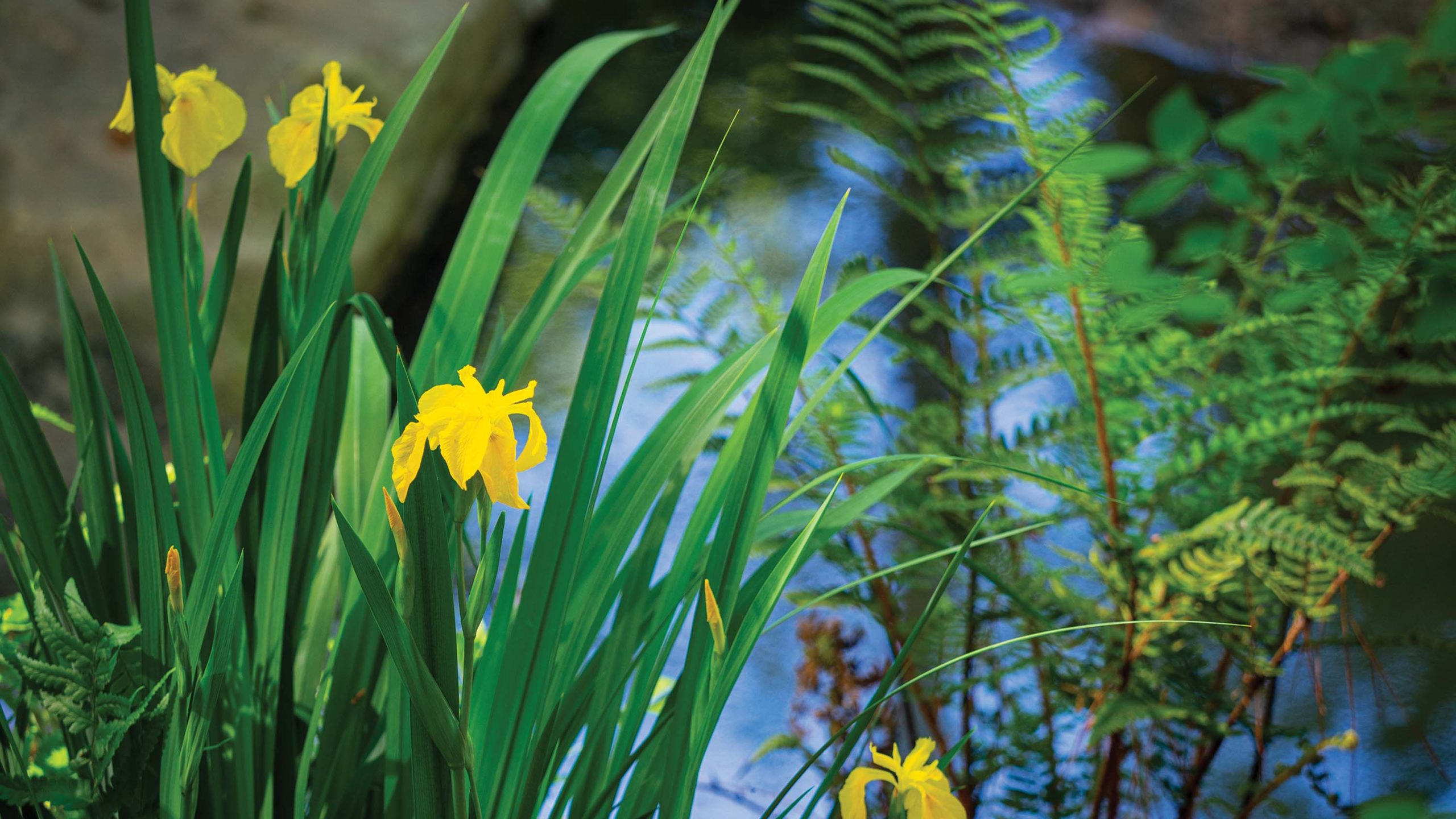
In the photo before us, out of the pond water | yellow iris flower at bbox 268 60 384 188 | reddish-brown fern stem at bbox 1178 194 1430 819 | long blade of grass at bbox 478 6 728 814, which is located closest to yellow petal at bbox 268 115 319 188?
yellow iris flower at bbox 268 60 384 188

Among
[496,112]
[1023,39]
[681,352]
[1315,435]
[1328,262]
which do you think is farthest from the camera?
[1023,39]

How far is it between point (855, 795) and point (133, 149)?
1453 mm

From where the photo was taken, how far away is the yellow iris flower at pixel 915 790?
12.2 inches

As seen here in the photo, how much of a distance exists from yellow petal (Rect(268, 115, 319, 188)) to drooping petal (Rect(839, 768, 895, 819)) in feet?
1.12

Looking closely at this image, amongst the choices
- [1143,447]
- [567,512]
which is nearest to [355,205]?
[567,512]

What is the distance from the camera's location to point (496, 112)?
1874 millimetres

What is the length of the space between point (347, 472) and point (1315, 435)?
0.65 metres

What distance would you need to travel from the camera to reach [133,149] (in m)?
1.35

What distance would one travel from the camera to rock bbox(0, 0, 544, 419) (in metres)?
1.17

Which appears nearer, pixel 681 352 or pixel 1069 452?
pixel 1069 452

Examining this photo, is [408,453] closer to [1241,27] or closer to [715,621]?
[715,621]

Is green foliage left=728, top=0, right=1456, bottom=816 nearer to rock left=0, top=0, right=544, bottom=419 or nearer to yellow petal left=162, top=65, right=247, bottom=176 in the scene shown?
yellow petal left=162, top=65, right=247, bottom=176

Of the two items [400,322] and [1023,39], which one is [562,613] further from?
[1023,39]

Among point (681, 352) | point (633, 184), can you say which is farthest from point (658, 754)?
point (633, 184)
